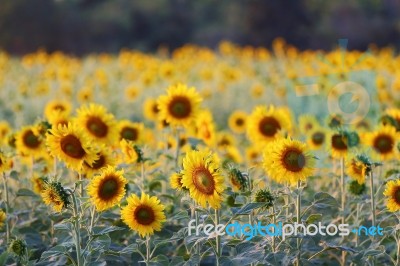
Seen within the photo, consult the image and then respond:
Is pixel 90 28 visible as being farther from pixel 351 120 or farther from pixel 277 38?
pixel 351 120

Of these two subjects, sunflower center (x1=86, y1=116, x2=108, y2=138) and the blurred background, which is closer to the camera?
sunflower center (x1=86, y1=116, x2=108, y2=138)

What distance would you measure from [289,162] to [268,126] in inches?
40.3

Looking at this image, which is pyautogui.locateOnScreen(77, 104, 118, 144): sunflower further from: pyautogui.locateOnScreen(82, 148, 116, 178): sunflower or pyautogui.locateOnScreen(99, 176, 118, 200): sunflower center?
pyautogui.locateOnScreen(99, 176, 118, 200): sunflower center

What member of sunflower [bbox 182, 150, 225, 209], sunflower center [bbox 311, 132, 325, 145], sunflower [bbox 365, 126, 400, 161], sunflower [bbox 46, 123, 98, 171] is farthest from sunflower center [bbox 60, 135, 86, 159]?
sunflower center [bbox 311, 132, 325, 145]

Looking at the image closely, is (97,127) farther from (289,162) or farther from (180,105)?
(289,162)

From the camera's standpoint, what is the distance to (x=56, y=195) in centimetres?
272

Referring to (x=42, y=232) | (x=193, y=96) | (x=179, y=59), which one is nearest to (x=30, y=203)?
(x=42, y=232)

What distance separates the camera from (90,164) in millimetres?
2998

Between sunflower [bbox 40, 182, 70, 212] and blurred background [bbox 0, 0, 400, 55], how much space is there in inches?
A: 671

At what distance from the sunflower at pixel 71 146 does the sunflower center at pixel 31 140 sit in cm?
72

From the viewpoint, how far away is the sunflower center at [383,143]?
365cm

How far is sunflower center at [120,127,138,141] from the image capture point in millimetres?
3939

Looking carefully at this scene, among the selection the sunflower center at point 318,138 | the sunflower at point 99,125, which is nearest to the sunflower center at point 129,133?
the sunflower at point 99,125

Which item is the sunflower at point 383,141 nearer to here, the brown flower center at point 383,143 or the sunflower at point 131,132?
the brown flower center at point 383,143
